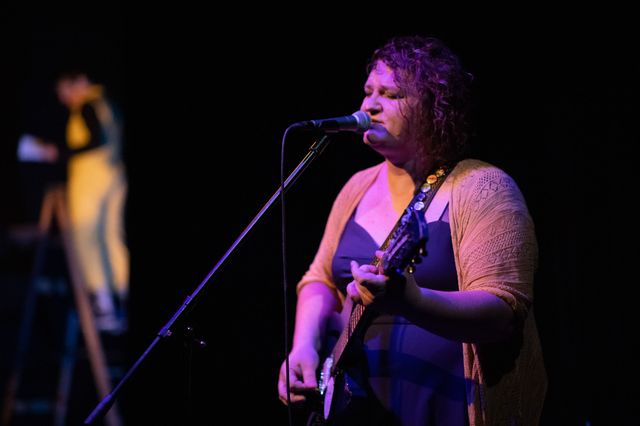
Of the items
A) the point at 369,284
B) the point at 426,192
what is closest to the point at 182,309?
the point at 369,284

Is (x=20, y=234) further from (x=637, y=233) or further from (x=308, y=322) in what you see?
(x=637, y=233)

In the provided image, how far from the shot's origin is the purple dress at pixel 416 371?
1897 millimetres

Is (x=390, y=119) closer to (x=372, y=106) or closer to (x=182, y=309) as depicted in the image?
(x=372, y=106)

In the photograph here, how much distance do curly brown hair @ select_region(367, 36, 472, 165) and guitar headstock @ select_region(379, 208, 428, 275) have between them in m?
0.60

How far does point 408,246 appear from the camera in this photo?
153 cm

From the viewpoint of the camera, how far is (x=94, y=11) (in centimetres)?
407

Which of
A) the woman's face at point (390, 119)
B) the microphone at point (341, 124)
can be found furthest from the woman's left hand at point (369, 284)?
the woman's face at point (390, 119)

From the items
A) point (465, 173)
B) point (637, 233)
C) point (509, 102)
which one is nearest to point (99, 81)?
point (509, 102)

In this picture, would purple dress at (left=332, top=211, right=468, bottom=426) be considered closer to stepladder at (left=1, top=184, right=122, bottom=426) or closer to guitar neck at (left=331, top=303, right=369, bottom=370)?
guitar neck at (left=331, top=303, right=369, bottom=370)

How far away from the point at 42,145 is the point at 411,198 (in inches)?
109

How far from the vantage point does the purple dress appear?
1897 millimetres

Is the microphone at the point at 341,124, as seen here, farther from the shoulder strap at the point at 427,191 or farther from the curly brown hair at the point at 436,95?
the shoulder strap at the point at 427,191

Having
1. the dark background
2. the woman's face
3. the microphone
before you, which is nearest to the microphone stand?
the microphone

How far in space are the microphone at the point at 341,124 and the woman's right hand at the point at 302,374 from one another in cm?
71
